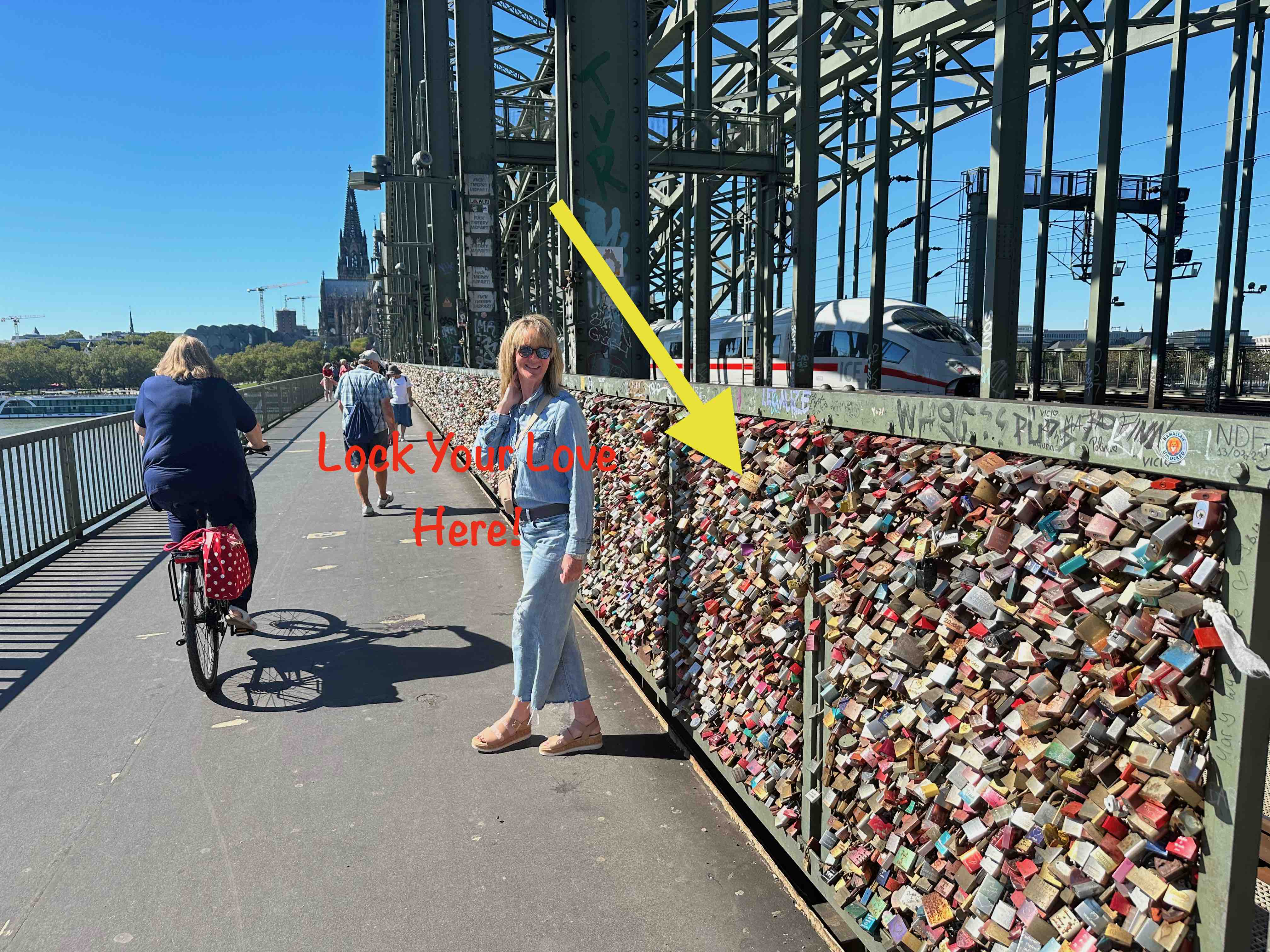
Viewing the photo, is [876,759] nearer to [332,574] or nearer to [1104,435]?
[1104,435]

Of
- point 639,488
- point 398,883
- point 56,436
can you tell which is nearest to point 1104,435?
point 398,883

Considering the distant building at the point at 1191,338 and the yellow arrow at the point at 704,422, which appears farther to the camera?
the distant building at the point at 1191,338

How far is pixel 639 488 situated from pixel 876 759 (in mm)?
2609

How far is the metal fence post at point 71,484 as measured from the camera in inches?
363

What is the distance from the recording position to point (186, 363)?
5.41 meters

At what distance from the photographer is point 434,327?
28.2m

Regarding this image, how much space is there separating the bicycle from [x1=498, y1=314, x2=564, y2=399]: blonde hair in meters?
2.32

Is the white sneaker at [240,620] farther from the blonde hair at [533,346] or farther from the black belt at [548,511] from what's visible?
the blonde hair at [533,346]

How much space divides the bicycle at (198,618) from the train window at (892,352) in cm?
1749

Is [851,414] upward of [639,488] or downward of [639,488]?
upward

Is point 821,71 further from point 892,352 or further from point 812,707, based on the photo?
point 812,707

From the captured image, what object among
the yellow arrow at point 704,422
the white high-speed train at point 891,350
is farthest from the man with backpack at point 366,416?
the white high-speed train at point 891,350

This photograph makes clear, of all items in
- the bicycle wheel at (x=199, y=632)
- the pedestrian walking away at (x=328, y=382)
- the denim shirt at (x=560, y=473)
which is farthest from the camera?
the pedestrian walking away at (x=328, y=382)

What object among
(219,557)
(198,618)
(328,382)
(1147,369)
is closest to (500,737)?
(198,618)
